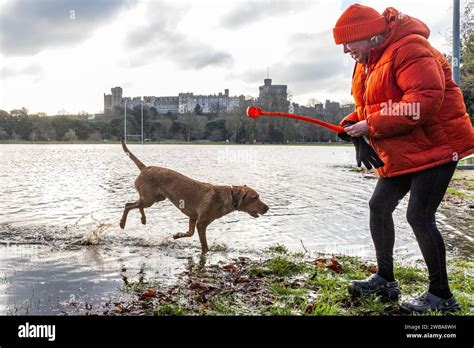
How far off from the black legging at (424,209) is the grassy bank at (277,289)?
341mm

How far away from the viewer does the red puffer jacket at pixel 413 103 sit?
3391 millimetres

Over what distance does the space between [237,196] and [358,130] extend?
3076mm

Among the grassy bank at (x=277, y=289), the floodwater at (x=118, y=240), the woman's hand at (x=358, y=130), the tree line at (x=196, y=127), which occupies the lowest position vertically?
the floodwater at (x=118, y=240)

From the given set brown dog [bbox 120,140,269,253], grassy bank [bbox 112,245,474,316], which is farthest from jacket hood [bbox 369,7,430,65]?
brown dog [bbox 120,140,269,253]

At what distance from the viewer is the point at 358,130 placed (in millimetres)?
3809

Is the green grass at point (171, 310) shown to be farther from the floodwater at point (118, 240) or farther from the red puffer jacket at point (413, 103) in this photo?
the red puffer jacket at point (413, 103)

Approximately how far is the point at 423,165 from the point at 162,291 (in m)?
2.72

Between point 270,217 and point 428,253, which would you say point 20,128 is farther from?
point 428,253

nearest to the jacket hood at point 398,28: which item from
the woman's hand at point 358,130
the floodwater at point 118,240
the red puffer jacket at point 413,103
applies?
the red puffer jacket at point 413,103

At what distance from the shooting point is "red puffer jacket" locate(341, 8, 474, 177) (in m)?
3.39

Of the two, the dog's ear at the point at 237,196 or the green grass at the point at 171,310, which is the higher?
the dog's ear at the point at 237,196

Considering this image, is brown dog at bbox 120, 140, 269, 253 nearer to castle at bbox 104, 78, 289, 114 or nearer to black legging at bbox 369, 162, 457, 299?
castle at bbox 104, 78, 289, 114
